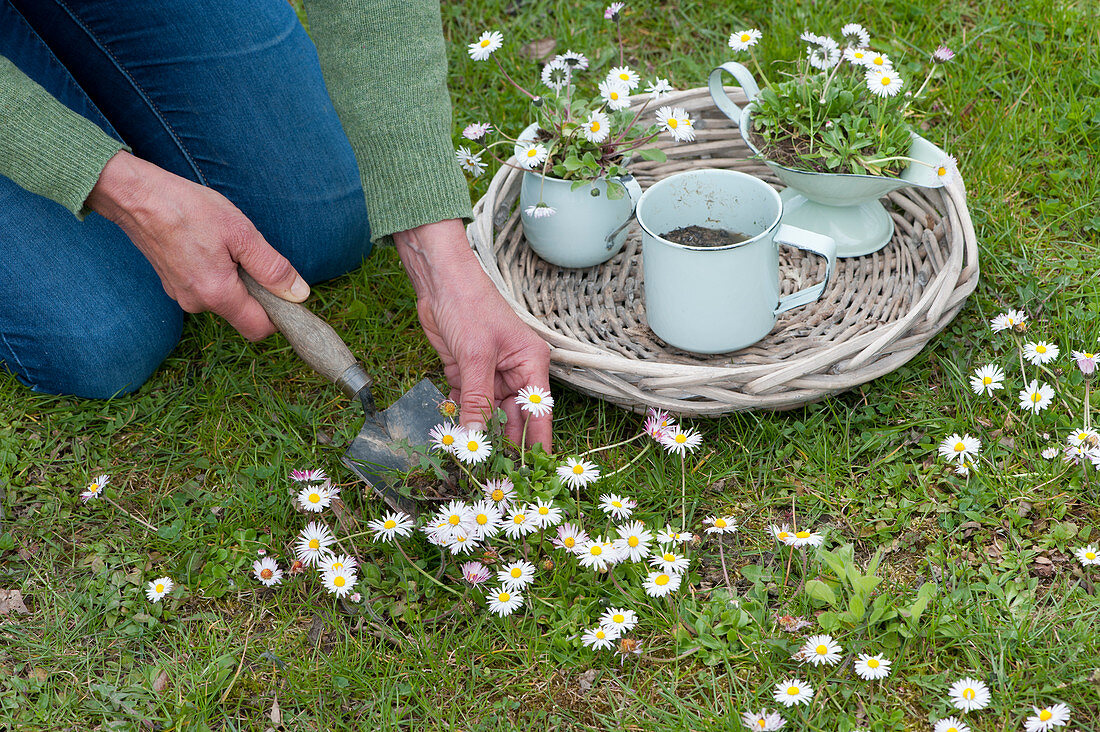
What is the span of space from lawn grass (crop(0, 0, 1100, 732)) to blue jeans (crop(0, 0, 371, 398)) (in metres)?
0.09

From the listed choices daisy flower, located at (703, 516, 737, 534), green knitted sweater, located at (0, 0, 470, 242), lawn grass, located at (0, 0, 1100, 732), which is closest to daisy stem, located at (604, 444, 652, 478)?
lawn grass, located at (0, 0, 1100, 732)

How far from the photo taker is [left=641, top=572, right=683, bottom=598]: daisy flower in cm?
119

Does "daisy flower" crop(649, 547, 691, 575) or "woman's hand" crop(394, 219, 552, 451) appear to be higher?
"woman's hand" crop(394, 219, 552, 451)

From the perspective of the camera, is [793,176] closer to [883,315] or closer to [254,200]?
[883,315]

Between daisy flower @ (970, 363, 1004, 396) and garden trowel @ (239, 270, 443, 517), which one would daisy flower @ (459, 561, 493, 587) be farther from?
daisy flower @ (970, 363, 1004, 396)

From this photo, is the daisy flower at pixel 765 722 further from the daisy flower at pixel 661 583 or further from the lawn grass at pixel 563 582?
the daisy flower at pixel 661 583

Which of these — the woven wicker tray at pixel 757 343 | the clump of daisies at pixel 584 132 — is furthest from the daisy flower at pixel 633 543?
the clump of daisies at pixel 584 132

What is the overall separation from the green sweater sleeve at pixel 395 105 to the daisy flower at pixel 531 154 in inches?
5.5

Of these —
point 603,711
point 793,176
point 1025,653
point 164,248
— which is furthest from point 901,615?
point 164,248

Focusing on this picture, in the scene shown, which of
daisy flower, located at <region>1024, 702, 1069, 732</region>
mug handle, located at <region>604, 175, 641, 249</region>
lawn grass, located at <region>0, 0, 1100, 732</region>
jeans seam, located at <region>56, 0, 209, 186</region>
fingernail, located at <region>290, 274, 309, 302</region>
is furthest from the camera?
jeans seam, located at <region>56, 0, 209, 186</region>

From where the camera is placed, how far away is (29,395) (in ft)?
5.57

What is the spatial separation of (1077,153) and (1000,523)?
0.92 m

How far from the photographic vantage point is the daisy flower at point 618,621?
3.91 ft

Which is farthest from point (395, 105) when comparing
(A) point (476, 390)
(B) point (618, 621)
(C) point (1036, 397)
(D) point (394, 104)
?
(C) point (1036, 397)
